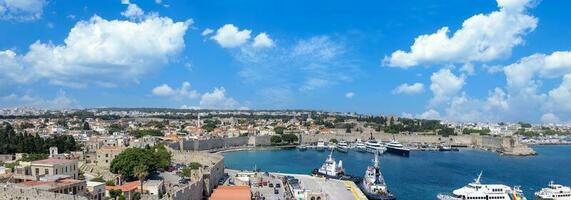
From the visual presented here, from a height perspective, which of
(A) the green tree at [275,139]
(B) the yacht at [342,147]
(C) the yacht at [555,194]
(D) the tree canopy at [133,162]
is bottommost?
(C) the yacht at [555,194]

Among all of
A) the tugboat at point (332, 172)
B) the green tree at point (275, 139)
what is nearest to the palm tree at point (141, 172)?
the tugboat at point (332, 172)

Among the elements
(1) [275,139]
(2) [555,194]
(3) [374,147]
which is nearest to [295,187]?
(2) [555,194]

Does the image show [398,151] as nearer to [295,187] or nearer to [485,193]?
[485,193]

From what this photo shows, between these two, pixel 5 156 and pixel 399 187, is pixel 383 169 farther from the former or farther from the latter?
pixel 5 156

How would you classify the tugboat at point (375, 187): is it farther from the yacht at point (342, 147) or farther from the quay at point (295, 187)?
the yacht at point (342, 147)

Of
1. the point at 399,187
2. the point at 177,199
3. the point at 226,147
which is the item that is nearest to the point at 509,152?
the point at 226,147

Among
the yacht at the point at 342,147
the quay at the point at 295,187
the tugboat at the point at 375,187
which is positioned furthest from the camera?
the yacht at the point at 342,147
